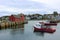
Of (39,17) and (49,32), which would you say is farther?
(39,17)

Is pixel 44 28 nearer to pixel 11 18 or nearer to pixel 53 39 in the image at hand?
pixel 53 39

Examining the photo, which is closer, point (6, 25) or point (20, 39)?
point (20, 39)

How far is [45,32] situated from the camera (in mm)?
38125

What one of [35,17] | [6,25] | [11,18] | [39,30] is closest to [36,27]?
[39,30]

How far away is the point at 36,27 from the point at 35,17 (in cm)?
10597

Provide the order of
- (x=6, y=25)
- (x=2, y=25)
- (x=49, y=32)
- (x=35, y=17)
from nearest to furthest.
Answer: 1. (x=49, y=32)
2. (x=2, y=25)
3. (x=6, y=25)
4. (x=35, y=17)

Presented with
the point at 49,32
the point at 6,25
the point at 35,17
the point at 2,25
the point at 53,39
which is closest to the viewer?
the point at 53,39

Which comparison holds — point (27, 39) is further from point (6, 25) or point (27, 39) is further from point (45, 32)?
point (6, 25)

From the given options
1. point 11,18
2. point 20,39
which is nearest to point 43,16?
point 11,18

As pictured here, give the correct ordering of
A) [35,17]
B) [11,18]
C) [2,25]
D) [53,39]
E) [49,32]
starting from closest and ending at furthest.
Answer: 1. [53,39]
2. [49,32]
3. [2,25]
4. [11,18]
5. [35,17]

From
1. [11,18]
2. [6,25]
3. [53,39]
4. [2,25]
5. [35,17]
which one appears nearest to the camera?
[53,39]

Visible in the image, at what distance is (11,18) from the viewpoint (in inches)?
2938

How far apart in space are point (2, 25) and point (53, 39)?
91.0 ft

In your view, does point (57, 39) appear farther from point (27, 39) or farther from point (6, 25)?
point (6, 25)
